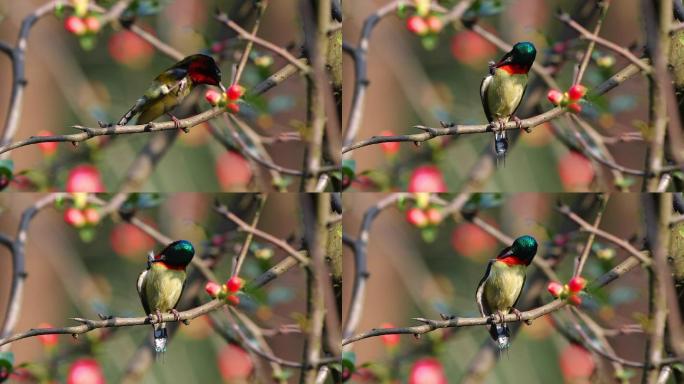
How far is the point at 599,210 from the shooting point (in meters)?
2.90

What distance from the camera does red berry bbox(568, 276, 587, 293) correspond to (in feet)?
9.46

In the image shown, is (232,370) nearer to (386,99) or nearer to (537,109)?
(386,99)

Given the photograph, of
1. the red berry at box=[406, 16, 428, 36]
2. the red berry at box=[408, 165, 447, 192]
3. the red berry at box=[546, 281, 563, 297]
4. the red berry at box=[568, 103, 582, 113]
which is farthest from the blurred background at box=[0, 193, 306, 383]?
the red berry at box=[568, 103, 582, 113]

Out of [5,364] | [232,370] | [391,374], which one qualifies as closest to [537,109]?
[391,374]

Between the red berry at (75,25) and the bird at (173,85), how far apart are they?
10.1 inches

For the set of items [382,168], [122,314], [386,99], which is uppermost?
[386,99]

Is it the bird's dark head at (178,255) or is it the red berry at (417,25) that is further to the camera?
the red berry at (417,25)

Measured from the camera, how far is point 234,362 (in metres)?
2.91

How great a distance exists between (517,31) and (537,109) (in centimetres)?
23

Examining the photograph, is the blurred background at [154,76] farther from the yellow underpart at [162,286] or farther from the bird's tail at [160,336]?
the bird's tail at [160,336]

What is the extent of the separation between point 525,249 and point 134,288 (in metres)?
1.10

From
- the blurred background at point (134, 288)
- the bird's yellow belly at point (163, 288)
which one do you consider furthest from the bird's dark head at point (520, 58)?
the bird's yellow belly at point (163, 288)

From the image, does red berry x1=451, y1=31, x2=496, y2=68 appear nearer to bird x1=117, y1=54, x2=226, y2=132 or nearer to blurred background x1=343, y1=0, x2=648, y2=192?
blurred background x1=343, y1=0, x2=648, y2=192

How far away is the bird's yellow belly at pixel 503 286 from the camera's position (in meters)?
2.84
